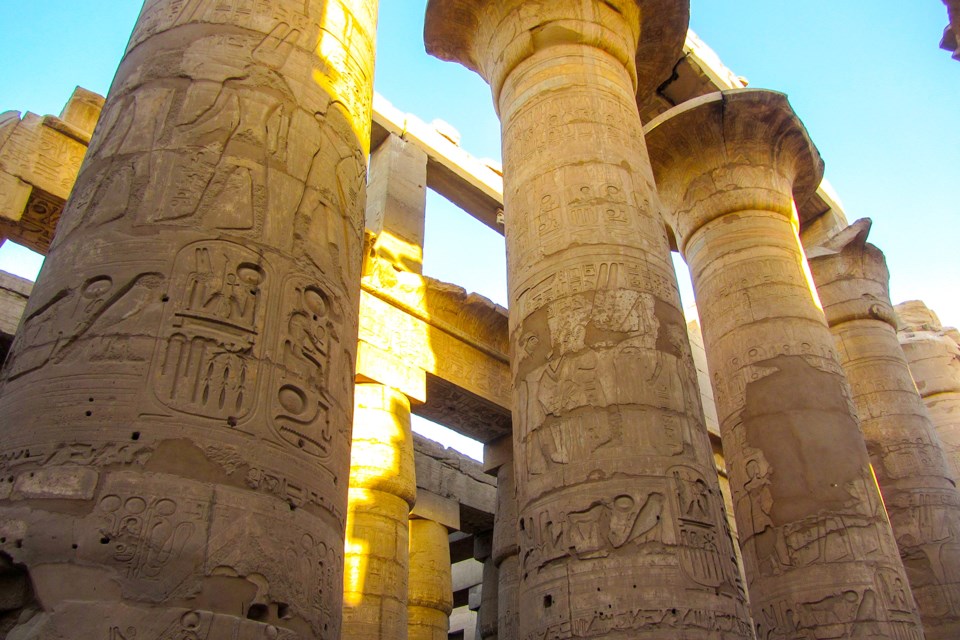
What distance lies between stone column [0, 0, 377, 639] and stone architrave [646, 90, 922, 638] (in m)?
5.17

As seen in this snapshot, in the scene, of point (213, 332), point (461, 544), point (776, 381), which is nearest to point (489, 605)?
point (461, 544)

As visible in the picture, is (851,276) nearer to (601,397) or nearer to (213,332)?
(601,397)

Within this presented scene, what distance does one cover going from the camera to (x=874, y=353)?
10.4 meters

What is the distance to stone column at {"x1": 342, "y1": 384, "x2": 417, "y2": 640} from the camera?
637 centimetres

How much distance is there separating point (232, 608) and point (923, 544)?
9.15 meters

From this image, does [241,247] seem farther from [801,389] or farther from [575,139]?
[801,389]

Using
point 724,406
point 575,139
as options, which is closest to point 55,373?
point 575,139

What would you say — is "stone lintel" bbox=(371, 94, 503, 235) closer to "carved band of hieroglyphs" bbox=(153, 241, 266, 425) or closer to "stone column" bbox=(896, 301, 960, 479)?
"carved band of hieroglyphs" bbox=(153, 241, 266, 425)

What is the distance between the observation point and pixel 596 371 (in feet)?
16.5

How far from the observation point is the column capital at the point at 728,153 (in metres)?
9.29

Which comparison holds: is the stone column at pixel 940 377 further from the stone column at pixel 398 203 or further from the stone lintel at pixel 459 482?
the stone column at pixel 398 203

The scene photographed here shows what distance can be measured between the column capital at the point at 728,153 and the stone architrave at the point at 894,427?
2.01 metres

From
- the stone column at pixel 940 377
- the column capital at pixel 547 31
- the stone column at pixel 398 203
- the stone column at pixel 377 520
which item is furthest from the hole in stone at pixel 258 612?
the stone column at pixel 940 377

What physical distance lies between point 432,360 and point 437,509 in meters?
2.57
